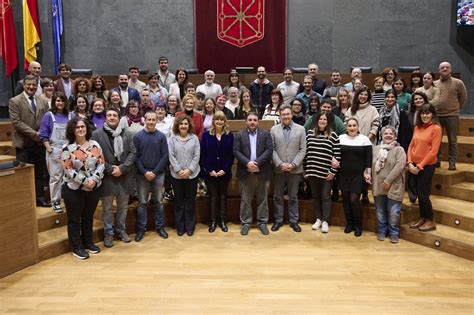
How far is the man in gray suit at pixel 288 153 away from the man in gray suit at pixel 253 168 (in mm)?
108

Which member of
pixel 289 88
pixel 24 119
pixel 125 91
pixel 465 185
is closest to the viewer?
pixel 24 119

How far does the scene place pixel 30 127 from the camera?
5.54 m

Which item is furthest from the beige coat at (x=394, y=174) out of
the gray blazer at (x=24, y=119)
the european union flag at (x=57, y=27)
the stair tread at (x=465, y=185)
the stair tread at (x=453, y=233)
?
the european union flag at (x=57, y=27)

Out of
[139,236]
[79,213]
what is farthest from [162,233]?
[79,213]

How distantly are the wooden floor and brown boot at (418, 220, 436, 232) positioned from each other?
22cm

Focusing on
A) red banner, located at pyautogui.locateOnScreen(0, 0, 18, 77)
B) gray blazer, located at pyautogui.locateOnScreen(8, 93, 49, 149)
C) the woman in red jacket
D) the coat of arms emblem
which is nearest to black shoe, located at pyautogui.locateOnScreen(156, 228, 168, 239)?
gray blazer, located at pyautogui.locateOnScreen(8, 93, 49, 149)

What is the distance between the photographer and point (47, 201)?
5.74 meters

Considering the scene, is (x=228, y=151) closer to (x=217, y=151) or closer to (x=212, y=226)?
(x=217, y=151)

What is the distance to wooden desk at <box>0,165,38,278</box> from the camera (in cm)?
435

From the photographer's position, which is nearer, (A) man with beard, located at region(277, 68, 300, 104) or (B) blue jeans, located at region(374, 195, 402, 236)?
(B) blue jeans, located at region(374, 195, 402, 236)

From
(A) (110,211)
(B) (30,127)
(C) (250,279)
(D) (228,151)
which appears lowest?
(C) (250,279)

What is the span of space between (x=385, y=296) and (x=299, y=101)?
275 cm

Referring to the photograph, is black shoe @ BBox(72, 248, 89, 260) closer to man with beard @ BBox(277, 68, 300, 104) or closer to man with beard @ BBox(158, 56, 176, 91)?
man with beard @ BBox(158, 56, 176, 91)

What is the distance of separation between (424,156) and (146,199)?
3.00 meters
